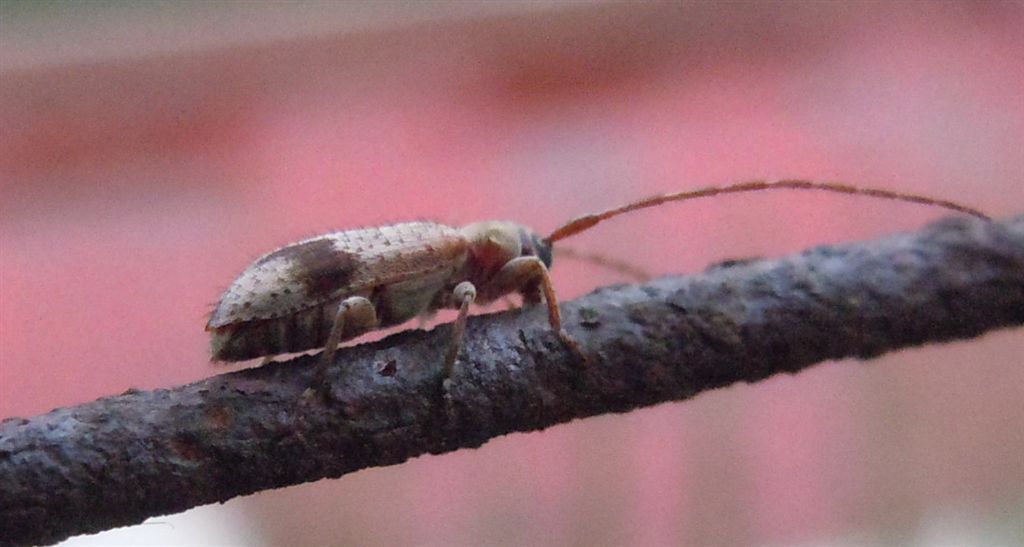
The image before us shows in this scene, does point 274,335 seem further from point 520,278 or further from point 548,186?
point 548,186

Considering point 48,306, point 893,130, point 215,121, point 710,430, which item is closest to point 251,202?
point 215,121

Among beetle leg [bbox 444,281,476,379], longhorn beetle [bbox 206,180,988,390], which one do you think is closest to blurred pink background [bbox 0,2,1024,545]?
longhorn beetle [bbox 206,180,988,390]

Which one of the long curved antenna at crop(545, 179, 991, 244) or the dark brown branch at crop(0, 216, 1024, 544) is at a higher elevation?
the long curved antenna at crop(545, 179, 991, 244)

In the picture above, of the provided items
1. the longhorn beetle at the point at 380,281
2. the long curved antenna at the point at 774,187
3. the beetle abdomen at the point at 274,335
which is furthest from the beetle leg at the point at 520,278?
the beetle abdomen at the point at 274,335

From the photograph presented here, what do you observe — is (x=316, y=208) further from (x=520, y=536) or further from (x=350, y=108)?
(x=520, y=536)

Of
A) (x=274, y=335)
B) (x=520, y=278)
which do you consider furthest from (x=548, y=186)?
(x=274, y=335)

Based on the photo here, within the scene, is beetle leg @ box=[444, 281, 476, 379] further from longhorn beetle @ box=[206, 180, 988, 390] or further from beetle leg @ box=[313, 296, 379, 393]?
beetle leg @ box=[313, 296, 379, 393]

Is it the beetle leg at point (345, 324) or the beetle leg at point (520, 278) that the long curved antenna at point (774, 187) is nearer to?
the beetle leg at point (520, 278)
